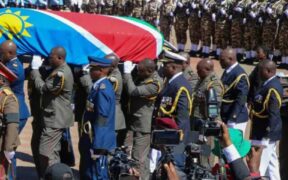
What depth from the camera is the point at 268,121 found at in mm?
9273

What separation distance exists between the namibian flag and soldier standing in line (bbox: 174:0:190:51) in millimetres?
10095

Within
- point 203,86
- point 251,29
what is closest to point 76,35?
point 203,86

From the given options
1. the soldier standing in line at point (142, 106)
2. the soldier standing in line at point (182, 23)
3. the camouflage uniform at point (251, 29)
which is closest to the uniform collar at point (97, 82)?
the soldier standing in line at point (142, 106)

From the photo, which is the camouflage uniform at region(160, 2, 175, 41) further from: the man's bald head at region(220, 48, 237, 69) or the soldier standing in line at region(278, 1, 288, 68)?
the man's bald head at region(220, 48, 237, 69)

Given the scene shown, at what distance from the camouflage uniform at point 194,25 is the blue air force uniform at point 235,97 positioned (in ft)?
35.1

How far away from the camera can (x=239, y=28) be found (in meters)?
19.9

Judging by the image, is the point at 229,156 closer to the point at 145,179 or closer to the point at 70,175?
the point at 70,175

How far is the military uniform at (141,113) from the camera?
9578 mm

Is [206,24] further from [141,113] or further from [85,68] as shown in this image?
[141,113]

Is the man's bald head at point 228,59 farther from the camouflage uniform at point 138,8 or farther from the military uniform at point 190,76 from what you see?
the camouflage uniform at point 138,8

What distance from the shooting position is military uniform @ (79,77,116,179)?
816 cm

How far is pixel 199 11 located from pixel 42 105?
39.1ft

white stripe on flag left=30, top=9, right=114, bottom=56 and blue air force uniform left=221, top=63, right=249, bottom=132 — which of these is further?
white stripe on flag left=30, top=9, right=114, bottom=56

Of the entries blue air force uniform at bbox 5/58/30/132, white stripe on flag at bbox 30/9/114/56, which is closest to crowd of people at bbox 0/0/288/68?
white stripe on flag at bbox 30/9/114/56
